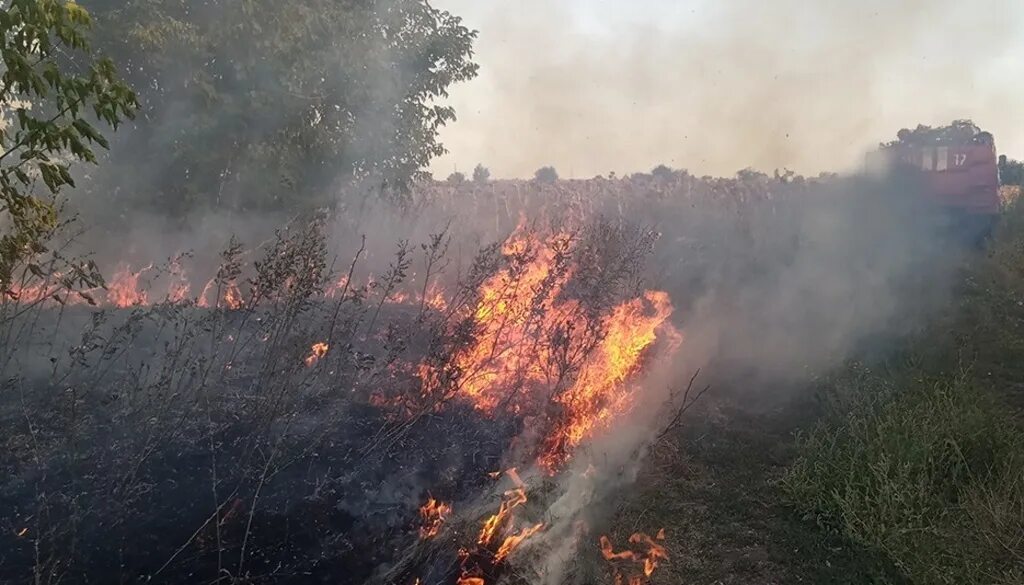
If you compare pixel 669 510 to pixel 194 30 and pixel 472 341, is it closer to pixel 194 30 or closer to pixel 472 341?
pixel 472 341

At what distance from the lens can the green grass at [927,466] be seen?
14.8ft

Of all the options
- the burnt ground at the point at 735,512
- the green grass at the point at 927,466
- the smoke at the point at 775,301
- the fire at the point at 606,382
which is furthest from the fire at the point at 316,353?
the green grass at the point at 927,466

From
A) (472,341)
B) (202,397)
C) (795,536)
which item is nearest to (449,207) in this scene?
(472,341)

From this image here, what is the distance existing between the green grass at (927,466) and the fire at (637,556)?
1.47 meters

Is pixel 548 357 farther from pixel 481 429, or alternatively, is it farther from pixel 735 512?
pixel 735 512

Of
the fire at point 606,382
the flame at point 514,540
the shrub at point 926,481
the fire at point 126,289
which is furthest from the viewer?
the fire at point 126,289

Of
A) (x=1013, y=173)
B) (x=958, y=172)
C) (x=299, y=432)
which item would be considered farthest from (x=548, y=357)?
(x=1013, y=173)

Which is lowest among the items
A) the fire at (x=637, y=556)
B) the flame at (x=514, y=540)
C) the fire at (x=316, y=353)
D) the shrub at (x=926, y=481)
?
the fire at (x=637, y=556)

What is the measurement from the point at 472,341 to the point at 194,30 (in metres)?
6.19

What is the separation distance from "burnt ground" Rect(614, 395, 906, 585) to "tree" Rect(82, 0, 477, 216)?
7022mm

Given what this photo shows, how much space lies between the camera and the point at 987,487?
208 inches

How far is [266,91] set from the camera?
9.75 metres

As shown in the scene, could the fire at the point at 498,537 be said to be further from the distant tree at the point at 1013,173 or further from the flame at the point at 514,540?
the distant tree at the point at 1013,173

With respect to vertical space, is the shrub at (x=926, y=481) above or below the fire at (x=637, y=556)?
above
